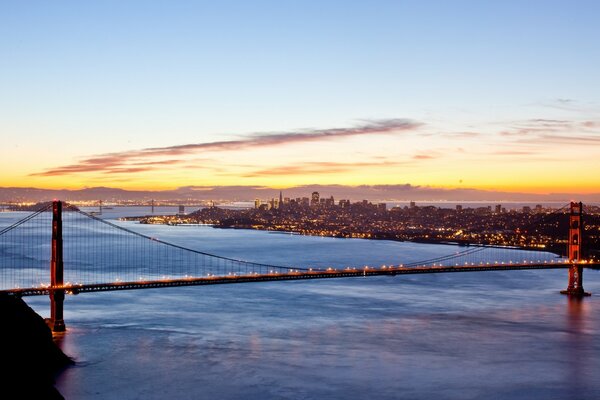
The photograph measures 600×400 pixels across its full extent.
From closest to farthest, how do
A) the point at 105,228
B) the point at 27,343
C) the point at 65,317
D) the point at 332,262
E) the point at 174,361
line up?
the point at 27,343, the point at 174,361, the point at 65,317, the point at 332,262, the point at 105,228

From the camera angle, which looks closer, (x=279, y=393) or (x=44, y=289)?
(x=279, y=393)

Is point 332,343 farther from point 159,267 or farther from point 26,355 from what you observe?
point 159,267

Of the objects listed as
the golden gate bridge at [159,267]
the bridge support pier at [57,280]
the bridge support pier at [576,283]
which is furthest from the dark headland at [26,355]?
the bridge support pier at [576,283]

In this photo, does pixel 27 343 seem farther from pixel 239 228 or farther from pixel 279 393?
pixel 239 228

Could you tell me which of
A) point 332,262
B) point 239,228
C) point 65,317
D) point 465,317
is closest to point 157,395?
point 65,317

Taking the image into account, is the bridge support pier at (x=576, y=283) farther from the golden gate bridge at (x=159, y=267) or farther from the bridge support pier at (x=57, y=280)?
the bridge support pier at (x=57, y=280)

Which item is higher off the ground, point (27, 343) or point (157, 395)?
point (27, 343)

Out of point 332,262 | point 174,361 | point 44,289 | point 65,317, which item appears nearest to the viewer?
point 174,361
